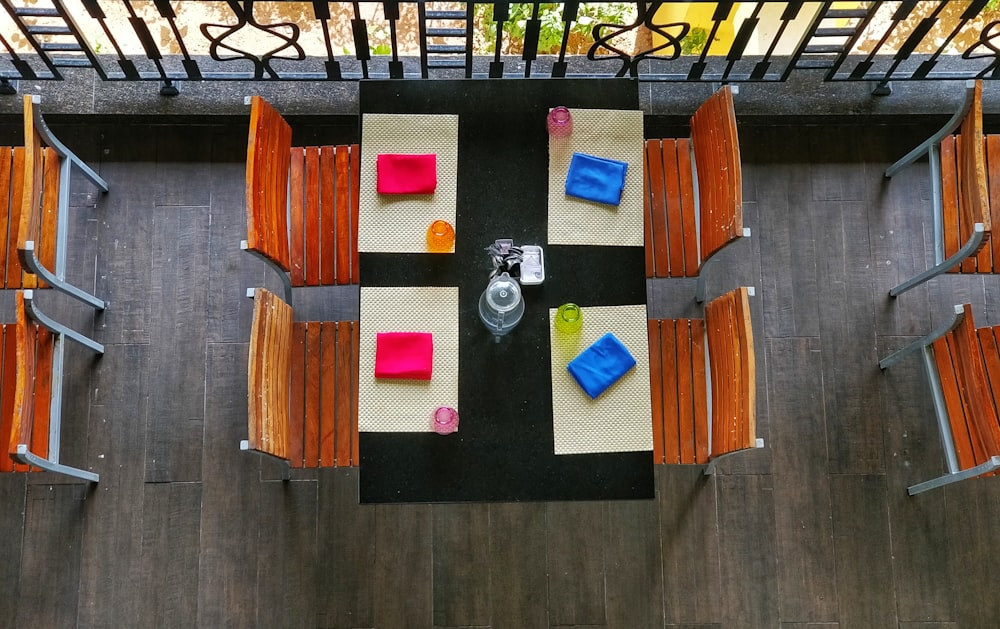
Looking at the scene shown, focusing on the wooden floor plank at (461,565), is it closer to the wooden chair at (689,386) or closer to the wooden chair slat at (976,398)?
the wooden chair at (689,386)

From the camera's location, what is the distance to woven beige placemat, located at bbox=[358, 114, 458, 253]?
2428 millimetres

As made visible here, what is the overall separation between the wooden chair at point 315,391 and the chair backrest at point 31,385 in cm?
63

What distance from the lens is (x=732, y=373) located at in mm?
2395

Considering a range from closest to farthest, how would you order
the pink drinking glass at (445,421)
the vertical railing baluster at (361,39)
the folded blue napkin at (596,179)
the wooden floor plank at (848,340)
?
the pink drinking glass at (445,421) → the folded blue napkin at (596,179) → the vertical railing baluster at (361,39) → the wooden floor plank at (848,340)

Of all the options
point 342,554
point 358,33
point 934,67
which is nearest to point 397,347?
point 342,554

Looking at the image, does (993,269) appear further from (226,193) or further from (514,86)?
(226,193)

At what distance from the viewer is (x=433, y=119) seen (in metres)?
2.52

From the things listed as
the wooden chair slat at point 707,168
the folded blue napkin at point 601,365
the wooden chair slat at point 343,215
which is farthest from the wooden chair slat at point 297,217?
the wooden chair slat at point 707,168

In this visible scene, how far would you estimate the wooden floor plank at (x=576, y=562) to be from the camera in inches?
119

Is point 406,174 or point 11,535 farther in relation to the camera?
point 11,535

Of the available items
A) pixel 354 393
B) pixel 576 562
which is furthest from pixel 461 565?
pixel 354 393

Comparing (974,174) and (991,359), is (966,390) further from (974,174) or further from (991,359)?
(974,174)

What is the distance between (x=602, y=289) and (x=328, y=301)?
1283 mm

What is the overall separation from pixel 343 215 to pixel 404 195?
1.45 ft
